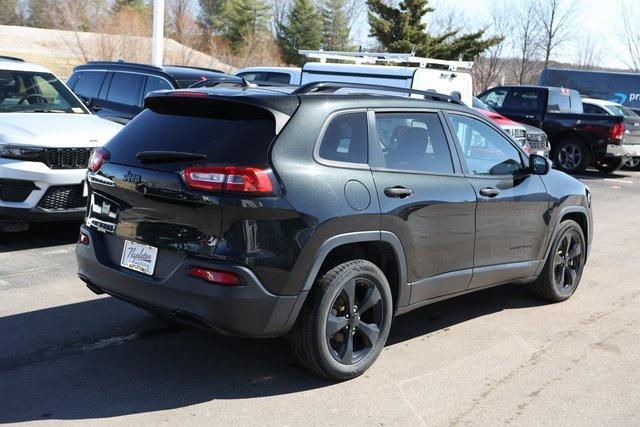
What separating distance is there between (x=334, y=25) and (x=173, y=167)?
63.0m

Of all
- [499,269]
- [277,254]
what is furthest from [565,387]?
[277,254]

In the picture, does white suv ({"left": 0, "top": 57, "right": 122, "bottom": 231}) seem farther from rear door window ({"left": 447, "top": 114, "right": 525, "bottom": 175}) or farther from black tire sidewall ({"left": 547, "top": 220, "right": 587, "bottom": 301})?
black tire sidewall ({"left": 547, "top": 220, "right": 587, "bottom": 301})

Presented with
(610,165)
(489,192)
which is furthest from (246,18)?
(489,192)

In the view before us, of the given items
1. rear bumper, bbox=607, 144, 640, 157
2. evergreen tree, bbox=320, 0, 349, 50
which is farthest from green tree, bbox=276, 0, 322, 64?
rear bumper, bbox=607, 144, 640, 157

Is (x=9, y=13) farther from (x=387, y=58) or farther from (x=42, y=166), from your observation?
(x=42, y=166)

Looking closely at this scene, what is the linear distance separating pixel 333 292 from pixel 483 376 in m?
1.21

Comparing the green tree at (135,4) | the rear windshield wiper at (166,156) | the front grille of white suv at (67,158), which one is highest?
the green tree at (135,4)

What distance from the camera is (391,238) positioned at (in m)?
4.39

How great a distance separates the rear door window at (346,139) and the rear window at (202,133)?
0.38m

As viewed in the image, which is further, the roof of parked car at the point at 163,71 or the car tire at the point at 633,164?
the car tire at the point at 633,164

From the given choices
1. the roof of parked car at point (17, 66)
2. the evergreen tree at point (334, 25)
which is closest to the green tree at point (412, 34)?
the evergreen tree at point (334, 25)

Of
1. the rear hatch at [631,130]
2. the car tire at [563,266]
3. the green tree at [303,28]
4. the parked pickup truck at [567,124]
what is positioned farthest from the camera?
the green tree at [303,28]

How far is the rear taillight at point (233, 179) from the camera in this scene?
150 inches

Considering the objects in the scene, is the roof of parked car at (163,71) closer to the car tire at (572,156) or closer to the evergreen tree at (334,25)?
the car tire at (572,156)
